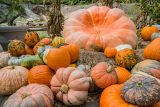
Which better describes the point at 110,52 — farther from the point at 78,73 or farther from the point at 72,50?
the point at 78,73

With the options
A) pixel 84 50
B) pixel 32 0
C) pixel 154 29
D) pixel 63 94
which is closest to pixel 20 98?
pixel 63 94

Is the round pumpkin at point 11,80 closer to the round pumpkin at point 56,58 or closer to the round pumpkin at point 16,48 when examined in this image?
the round pumpkin at point 56,58

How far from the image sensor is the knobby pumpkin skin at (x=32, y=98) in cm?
302

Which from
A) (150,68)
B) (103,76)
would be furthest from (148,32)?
(103,76)

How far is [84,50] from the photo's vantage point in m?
4.52

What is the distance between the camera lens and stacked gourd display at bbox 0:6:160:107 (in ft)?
10.0

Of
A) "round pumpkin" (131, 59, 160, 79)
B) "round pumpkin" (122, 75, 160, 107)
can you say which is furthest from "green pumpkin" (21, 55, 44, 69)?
"round pumpkin" (122, 75, 160, 107)

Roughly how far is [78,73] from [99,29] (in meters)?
1.73

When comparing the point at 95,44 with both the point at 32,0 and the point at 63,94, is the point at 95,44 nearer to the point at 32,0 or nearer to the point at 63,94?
the point at 63,94

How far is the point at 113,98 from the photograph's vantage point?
3146 millimetres

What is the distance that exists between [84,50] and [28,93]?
1565 millimetres

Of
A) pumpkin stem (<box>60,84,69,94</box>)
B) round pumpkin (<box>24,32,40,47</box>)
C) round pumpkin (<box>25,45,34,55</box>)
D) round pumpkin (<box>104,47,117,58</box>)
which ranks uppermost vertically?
round pumpkin (<box>24,32,40,47</box>)

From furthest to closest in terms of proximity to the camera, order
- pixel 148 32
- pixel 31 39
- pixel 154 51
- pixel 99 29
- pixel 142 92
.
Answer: pixel 148 32, pixel 99 29, pixel 31 39, pixel 154 51, pixel 142 92

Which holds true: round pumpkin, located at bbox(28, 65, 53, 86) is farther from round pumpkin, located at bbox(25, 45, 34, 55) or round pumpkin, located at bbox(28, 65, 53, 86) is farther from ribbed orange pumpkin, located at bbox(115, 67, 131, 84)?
round pumpkin, located at bbox(25, 45, 34, 55)
